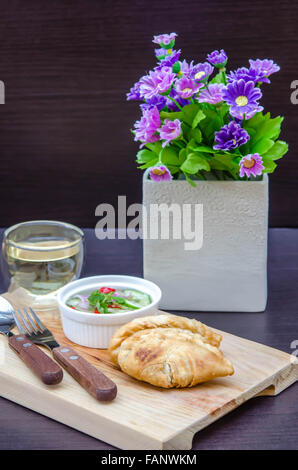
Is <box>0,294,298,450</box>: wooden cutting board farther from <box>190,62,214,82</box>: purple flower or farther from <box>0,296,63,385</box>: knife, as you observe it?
<box>190,62,214,82</box>: purple flower

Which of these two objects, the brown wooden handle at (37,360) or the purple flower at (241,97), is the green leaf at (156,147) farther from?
the brown wooden handle at (37,360)

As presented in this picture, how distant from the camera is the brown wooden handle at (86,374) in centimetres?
90

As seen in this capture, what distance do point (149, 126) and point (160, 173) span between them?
8cm

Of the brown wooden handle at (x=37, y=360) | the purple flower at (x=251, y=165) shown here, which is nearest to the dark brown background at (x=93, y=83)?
the purple flower at (x=251, y=165)

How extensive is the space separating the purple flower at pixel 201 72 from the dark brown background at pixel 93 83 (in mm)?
492

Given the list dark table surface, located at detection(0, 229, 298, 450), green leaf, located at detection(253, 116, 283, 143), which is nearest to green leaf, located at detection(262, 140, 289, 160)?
green leaf, located at detection(253, 116, 283, 143)

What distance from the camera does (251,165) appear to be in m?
1.11

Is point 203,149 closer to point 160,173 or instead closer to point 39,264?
point 160,173

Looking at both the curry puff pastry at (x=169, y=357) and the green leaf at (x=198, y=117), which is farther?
the green leaf at (x=198, y=117)

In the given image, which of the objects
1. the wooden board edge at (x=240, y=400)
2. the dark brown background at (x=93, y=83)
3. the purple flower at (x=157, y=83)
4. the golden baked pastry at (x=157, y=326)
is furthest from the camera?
the dark brown background at (x=93, y=83)

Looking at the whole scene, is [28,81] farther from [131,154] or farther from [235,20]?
[235,20]

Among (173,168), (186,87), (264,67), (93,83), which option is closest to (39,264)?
(173,168)

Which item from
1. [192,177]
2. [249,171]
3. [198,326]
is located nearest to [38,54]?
[192,177]

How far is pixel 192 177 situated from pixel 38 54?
61cm
